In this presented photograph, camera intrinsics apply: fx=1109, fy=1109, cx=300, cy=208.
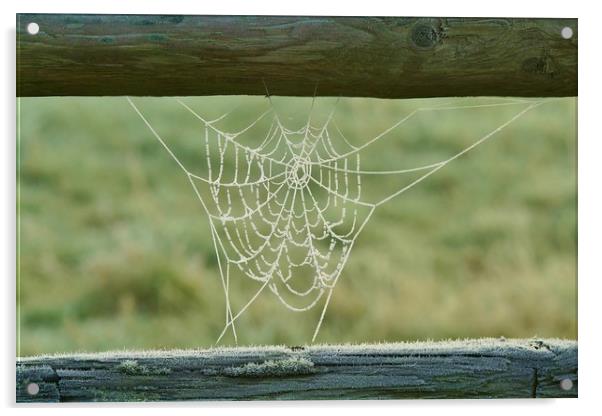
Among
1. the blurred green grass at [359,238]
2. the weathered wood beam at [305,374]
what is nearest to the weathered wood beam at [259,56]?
the blurred green grass at [359,238]

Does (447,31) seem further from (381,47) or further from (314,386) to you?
(314,386)

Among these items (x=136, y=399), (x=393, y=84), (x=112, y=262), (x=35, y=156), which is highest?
(x=393, y=84)

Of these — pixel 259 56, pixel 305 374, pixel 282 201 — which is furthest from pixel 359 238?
pixel 259 56

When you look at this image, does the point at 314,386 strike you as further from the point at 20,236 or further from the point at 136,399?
the point at 20,236

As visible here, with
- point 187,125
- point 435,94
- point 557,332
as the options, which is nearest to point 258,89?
point 187,125

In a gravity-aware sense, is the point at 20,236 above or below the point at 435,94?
below

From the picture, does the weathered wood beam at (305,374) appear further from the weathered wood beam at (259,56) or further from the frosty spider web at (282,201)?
the weathered wood beam at (259,56)

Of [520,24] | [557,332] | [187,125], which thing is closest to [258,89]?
[187,125]
